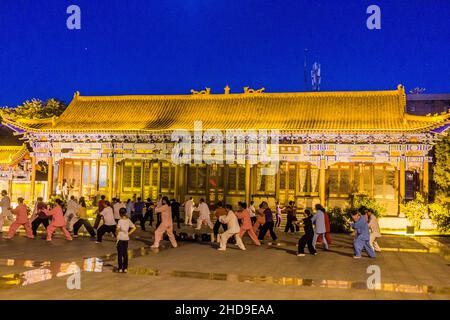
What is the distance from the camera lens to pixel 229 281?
1024 centimetres

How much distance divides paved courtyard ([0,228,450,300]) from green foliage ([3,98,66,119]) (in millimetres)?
28289

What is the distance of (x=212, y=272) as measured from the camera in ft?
37.3

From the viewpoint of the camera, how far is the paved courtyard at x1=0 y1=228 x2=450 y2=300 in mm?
8945

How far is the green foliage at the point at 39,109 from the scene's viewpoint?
143 feet

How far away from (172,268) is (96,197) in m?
19.0

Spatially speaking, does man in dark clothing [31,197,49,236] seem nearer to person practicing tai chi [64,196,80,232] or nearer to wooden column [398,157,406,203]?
person practicing tai chi [64,196,80,232]

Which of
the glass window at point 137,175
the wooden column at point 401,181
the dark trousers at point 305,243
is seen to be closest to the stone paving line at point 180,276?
the dark trousers at point 305,243

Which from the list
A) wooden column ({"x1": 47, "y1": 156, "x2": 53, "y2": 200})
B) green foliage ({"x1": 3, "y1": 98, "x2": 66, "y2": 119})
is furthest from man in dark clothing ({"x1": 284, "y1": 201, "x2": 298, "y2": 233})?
green foliage ({"x1": 3, "y1": 98, "x2": 66, "y2": 119})

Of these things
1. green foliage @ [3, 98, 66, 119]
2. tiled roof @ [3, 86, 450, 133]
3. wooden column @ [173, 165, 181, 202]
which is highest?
green foliage @ [3, 98, 66, 119]

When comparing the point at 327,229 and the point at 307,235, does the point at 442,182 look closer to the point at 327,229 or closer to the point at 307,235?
the point at 327,229

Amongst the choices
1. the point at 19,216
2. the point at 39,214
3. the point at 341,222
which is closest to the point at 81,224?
the point at 39,214

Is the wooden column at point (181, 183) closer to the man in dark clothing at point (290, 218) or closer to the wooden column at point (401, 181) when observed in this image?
the man in dark clothing at point (290, 218)
